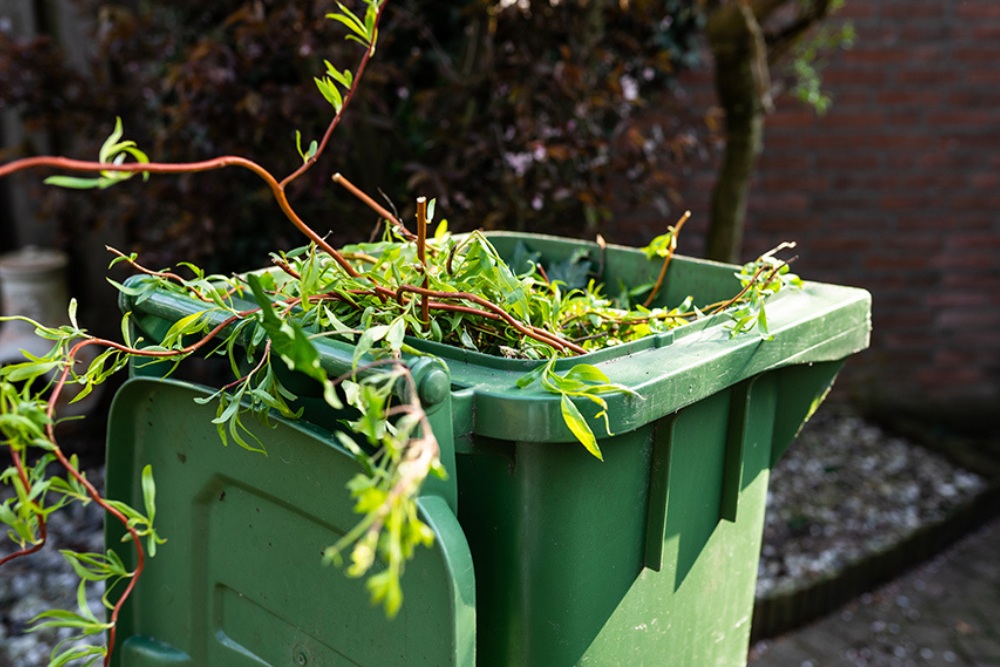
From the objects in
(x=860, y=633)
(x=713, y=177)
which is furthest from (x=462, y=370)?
(x=713, y=177)

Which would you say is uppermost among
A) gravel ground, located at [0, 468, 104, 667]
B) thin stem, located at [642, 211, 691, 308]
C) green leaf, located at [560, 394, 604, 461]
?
thin stem, located at [642, 211, 691, 308]

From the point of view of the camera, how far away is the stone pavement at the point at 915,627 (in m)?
3.17

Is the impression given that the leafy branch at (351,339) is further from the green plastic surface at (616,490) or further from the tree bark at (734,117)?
the tree bark at (734,117)

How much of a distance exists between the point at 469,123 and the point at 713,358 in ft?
6.33

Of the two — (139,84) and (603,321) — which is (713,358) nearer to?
(603,321)

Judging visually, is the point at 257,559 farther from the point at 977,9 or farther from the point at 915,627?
the point at 977,9

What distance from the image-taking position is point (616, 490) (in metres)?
1.44

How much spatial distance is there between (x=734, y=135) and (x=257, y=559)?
7.66 feet

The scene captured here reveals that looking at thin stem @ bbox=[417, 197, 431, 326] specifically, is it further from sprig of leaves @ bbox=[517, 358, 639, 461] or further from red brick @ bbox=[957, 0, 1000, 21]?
red brick @ bbox=[957, 0, 1000, 21]

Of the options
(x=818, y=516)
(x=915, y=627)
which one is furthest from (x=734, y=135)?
(x=915, y=627)

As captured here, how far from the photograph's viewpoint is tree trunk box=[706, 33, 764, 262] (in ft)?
10.1

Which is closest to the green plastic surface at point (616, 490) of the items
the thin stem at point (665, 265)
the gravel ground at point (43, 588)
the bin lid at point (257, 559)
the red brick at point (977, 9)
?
the bin lid at point (257, 559)

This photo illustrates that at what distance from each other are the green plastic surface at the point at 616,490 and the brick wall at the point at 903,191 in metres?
2.53

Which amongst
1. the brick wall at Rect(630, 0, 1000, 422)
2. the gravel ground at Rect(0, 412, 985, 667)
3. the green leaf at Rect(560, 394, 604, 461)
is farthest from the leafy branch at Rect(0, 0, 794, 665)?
the brick wall at Rect(630, 0, 1000, 422)
